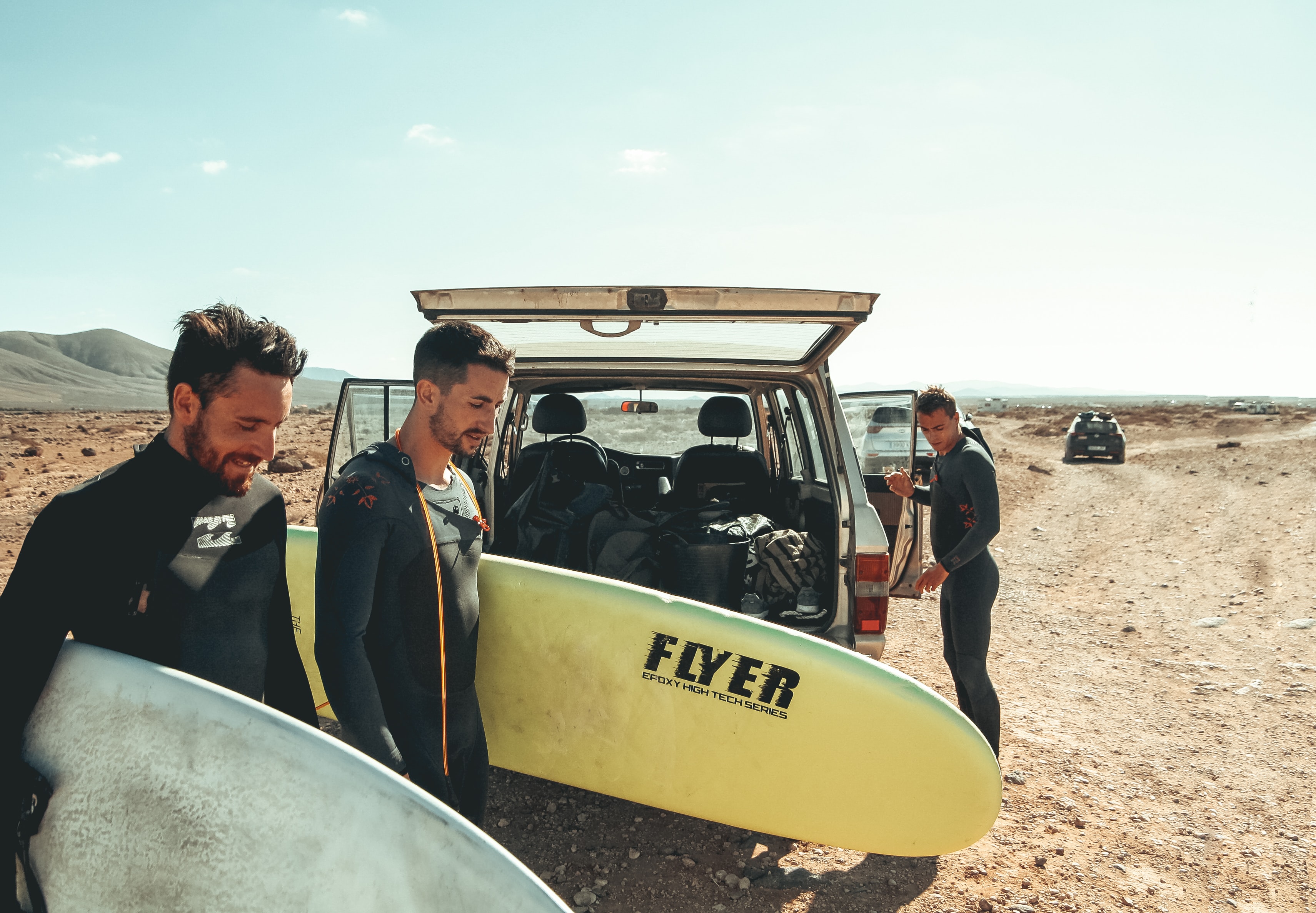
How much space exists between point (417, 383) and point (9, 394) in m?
129

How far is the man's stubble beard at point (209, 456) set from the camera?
150cm

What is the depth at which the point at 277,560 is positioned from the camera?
174 centimetres

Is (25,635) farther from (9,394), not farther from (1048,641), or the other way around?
(9,394)

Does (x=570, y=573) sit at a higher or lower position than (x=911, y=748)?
higher

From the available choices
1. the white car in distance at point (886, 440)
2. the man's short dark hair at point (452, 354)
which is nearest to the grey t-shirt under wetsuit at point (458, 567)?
the man's short dark hair at point (452, 354)

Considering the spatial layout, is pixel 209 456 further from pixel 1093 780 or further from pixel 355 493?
pixel 1093 780

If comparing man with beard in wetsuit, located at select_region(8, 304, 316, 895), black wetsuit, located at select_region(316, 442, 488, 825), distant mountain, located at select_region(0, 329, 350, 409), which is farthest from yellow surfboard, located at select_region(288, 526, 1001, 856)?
distant mountain, located at select_region(0, 329, 350, 409)

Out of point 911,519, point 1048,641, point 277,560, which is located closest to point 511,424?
point 911,519

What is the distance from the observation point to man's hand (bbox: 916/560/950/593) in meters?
3.25

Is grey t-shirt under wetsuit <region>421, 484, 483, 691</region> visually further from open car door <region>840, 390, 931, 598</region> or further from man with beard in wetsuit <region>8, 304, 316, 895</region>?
open car door <region>840, 390, 931, 598</region>

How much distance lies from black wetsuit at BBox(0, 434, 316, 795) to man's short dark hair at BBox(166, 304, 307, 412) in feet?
0.47

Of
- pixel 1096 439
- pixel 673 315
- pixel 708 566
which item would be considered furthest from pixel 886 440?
pixel 1096 439

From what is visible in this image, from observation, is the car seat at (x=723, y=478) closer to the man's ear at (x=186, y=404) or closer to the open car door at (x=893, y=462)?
the open car door at (x=893, y=462)

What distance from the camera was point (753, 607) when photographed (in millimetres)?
3166
